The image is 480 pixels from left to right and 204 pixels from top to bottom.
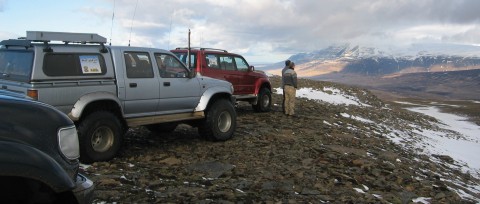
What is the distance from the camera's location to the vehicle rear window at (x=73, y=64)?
690 centimetres

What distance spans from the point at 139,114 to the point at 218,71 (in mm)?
5590

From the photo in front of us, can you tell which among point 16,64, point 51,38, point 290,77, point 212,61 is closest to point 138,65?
point 51,38

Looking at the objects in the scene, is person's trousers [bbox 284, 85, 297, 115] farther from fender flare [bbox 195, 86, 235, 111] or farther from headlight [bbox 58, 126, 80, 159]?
headlight [bbox 58, 126, 80, 159]

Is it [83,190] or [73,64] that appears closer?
[83,190]

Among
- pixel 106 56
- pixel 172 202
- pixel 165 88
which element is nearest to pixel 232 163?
pixel 165 88

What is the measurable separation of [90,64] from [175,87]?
198 centimetres

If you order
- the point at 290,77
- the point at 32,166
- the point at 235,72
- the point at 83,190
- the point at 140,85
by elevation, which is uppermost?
the point at 235,72

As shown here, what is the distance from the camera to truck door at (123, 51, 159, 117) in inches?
316

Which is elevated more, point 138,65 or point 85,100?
point 138,65

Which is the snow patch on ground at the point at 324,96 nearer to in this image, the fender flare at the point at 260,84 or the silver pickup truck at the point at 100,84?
the fender flare at the point at 260,84

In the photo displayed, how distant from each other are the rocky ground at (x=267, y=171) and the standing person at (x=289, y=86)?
243cm

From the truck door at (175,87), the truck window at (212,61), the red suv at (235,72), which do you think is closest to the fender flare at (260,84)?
the red suv at (235,72)

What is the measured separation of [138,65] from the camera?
27.2ft

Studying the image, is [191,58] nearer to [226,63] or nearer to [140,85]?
[226,63]
